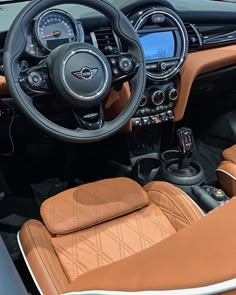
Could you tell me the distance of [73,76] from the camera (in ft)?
3.71

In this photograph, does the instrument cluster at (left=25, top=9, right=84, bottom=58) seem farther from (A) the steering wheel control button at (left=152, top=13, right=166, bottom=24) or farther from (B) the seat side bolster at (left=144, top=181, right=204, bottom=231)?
(B) the seat side bolster at (left=144, top=181, right=204, bottom=231)

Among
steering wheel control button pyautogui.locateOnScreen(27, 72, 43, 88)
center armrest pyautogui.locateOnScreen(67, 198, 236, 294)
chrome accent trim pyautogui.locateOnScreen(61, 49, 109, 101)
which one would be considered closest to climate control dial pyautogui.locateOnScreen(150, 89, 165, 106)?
chrome accent trim pyautogui.locateOnScreen(61, 49, 109, 101)

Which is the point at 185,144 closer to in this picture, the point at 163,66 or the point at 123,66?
the point at 163,66

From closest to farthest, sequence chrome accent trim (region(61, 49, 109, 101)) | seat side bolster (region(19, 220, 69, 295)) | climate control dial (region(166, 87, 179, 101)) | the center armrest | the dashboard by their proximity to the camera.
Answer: the center armrest, seat side bolster (region(19, 220, 69, 295)), chrome accent trim (region(61, 49, 109, 101)), the dashboard, climate control dial (region(166, 87, 179, 101))

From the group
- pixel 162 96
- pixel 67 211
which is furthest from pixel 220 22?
pixel 67 211

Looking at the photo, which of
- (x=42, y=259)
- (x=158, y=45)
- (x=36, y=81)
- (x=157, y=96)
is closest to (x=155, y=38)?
(x=158, y=45)

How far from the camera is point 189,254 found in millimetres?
548

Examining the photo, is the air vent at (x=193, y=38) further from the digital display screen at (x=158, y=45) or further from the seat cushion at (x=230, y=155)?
the seat cushion at (x=230, y=155)

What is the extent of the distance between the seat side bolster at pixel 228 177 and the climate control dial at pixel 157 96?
0.32 m

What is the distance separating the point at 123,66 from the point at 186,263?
0.78 m

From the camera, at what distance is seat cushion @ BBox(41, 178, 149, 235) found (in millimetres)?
1236

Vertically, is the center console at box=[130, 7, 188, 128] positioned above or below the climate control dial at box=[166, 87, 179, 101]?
above

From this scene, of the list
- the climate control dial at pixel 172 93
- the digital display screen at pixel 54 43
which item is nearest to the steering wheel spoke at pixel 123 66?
the digital display screen at pixel 54 43

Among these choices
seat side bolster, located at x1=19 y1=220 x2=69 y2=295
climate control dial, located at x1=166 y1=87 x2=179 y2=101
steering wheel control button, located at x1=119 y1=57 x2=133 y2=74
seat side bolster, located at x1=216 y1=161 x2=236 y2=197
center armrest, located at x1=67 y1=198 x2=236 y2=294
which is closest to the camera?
center armrest, located at x1=67 y1=198 x2=236 y2=294
